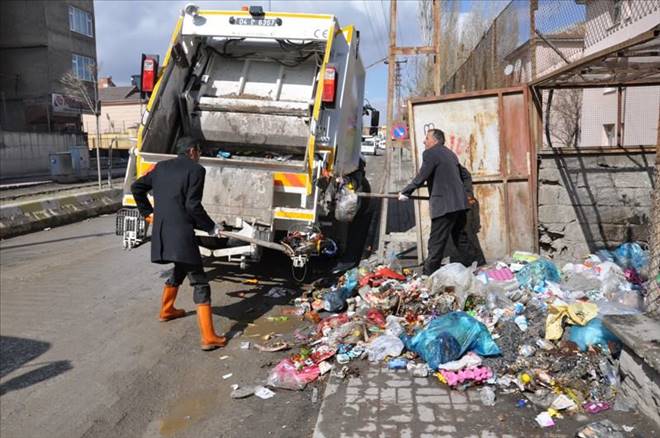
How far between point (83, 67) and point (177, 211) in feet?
127

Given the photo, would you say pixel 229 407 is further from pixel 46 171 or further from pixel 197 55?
pixel 46 171

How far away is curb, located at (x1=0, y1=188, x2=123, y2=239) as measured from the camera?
993cm

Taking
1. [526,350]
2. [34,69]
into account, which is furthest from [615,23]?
[34,69]

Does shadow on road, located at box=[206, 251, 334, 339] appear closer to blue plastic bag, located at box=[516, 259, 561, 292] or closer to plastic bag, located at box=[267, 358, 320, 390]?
plastic bag, located at box=[267, 358, 320, 390]

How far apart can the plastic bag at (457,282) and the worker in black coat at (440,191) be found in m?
0.55

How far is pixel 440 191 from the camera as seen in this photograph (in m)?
5.71

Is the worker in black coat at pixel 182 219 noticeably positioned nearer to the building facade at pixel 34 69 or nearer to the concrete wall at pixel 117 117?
the building facade at pixel 34 69

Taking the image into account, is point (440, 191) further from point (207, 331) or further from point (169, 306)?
point (169, 306)

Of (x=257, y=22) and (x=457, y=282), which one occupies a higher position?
(x=257, y=22)

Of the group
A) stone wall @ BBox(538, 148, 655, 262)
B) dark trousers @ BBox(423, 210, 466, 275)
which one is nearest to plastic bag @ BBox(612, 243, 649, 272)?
stone wall @ BBox(538, 148, 655, 262)

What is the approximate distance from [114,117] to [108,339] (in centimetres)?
4809

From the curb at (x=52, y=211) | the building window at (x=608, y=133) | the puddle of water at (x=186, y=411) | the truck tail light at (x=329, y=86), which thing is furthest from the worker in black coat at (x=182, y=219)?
the curb at (x=52, y=211)

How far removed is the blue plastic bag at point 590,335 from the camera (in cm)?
384

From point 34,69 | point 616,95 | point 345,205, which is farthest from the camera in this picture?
point 34,69
